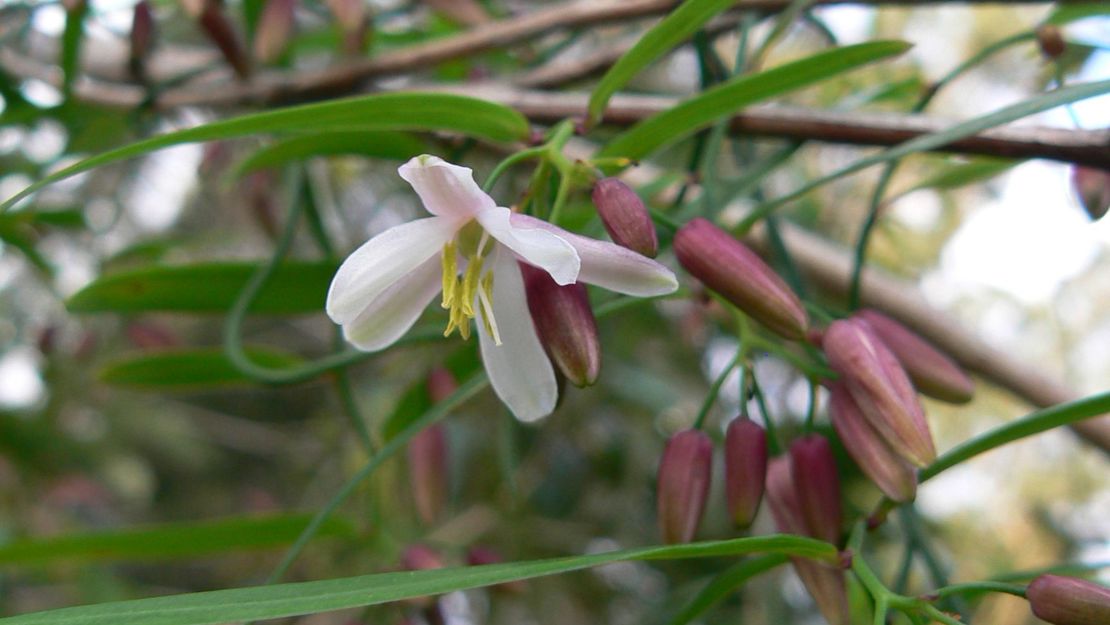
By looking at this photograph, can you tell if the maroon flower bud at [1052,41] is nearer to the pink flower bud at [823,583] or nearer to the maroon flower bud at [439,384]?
the pink flower bud at [823,583]

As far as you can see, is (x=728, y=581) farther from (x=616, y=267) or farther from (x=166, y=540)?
(x=166, y=540)

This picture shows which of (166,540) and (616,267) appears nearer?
(616,267)

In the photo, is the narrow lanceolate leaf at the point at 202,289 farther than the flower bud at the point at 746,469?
Yes

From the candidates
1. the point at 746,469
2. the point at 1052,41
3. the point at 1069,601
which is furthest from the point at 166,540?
the point at 1052,41

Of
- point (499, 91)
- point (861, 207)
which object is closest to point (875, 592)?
point (499, 91)

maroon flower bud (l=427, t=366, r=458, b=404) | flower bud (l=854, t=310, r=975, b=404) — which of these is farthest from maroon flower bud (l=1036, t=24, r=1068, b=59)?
maroon flower bud (l=427, t=366, r=458, b=404)

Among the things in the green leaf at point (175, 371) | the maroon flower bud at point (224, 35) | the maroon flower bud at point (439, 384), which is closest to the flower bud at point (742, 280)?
the maroon flower bud at point (439, 384)

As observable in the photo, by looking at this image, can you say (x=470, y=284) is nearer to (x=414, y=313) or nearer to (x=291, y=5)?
(x=414, y=313)
